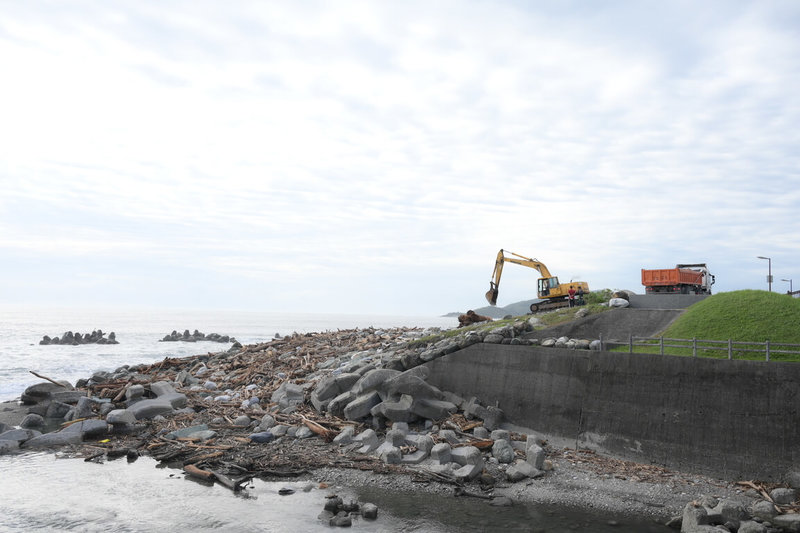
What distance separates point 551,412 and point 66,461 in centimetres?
1386

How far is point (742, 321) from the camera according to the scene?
56.5 feet

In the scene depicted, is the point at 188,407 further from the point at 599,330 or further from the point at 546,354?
the point at 599,330

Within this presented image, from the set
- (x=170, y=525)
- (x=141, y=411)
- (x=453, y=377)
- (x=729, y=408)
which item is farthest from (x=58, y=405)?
(x=729, y=408)

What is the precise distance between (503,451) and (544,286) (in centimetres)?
1845

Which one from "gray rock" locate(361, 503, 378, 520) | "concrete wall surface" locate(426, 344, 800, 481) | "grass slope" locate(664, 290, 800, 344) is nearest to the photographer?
"gray rock" locate(361, 503, 378, 520)

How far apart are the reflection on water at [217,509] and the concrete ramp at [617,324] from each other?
988cm

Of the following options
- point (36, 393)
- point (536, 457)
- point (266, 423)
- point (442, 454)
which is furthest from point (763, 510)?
point (36, 393)

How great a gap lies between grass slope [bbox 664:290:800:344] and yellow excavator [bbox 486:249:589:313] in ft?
31.8

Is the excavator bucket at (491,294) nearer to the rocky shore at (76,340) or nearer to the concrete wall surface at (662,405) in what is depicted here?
the concrete wall surface at (662,405)

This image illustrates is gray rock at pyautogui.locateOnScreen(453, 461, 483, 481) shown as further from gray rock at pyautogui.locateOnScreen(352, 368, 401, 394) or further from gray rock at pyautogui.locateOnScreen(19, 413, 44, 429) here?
gray rock at pyautogui.locateOnScreen(19, 413, 44, 429)

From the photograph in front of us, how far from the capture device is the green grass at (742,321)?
15.9 m

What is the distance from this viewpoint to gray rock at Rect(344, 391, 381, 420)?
16453 millimetres

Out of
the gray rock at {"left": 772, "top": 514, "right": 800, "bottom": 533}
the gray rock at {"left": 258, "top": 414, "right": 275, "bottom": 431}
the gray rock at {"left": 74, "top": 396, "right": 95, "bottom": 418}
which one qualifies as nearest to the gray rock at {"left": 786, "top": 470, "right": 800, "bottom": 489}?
the gray rock at {"left": 772, "top": 514, "right": 800, "bottom": 533}

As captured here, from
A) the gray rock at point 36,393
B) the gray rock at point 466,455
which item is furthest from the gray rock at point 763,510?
the gray rock at point 36,393
